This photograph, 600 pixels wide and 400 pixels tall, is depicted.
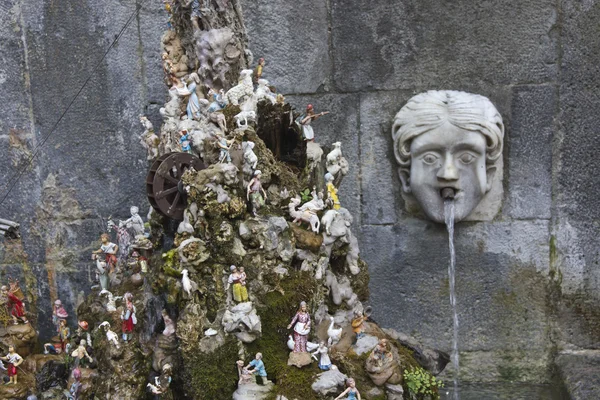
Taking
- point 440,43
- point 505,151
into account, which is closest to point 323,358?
point 505,151

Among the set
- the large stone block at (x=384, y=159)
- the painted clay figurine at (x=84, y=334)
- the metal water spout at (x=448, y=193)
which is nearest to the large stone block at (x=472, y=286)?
the large stone block at (x=384, y=159)

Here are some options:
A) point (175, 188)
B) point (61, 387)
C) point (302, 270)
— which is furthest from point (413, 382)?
point (61, 387)

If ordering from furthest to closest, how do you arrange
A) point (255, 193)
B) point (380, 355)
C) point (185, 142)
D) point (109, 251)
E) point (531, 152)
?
point (531, 152) < point (109, 251) < point (185, 142) < point (255, 193) < point (380, 355)

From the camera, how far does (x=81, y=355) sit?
15.5 feet

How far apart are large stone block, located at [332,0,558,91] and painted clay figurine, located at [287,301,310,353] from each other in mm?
2768

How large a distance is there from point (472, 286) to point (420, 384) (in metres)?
2.31

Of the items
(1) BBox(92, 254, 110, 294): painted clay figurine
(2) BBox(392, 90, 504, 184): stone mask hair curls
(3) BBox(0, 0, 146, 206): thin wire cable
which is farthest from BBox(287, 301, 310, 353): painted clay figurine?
(3) BBox(0, 0, 146, 206): thin wire cable

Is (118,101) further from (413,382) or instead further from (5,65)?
(413,382)

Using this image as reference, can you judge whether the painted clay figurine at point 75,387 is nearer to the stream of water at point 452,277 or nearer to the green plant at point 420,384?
the green plant at point 420,384

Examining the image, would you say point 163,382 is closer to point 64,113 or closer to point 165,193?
point 165,193

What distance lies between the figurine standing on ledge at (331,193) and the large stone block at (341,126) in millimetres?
1148

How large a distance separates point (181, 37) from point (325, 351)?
8.74ft

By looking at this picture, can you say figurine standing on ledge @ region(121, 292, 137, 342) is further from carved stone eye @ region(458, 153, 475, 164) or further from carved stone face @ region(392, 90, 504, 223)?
carved stone eye @ region(458, 153, 475, 164)

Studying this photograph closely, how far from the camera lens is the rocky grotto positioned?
443cm
